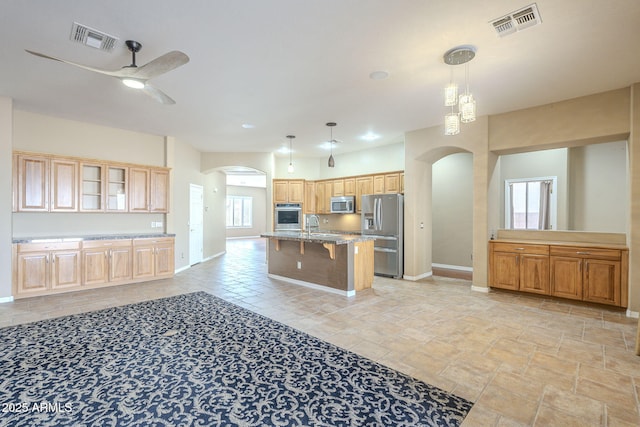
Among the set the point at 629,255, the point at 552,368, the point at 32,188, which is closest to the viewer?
the point at 552,368

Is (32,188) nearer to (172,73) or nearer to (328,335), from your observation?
(172,73)

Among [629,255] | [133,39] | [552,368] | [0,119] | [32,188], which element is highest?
[133,39]

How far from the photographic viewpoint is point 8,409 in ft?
6.63

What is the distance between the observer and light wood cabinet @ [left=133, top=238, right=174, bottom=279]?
5.79m

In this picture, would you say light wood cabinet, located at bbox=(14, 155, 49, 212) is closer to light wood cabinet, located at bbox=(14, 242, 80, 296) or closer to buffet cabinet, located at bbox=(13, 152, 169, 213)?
buffet cabinet, located at bbox=(13, 152, 169, 213)

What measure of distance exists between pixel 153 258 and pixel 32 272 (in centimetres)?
175

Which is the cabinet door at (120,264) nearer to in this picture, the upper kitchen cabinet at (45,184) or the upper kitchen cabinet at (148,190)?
the upper kitchen cabinet at (148,190)

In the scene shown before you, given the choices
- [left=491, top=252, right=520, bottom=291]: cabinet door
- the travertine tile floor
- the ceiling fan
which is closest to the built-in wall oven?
the travertine tile floor

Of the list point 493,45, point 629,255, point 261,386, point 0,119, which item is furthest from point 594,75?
point 0,119

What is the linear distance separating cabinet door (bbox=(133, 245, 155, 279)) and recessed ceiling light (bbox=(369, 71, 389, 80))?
515 cm

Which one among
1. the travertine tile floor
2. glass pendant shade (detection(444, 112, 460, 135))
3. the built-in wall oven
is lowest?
the travertine tile floor

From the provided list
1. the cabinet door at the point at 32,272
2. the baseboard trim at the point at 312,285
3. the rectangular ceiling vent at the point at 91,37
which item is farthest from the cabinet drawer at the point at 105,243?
the rectangular ceiling vent at the point at 91,37

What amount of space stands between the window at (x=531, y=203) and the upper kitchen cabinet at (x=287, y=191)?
16.4ft

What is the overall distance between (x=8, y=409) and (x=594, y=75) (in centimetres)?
630
